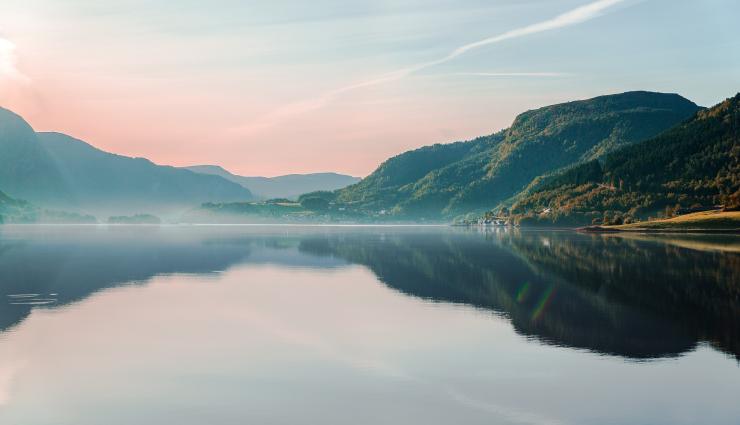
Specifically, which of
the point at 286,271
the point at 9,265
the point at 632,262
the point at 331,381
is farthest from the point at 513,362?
the point at 9,265

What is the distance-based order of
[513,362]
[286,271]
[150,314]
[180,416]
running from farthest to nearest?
1. [286,271]
2. [150,314]
3. [513,362]
4. [180,416]

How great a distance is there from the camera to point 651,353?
37156mm

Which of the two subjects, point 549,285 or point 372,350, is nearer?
point 372,350

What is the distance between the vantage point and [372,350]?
1523 inches

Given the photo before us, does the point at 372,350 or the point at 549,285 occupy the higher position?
the point at 549,285

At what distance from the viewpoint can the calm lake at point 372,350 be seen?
90.3 feet

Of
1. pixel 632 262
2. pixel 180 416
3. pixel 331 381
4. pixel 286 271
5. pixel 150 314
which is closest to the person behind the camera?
pixel 180 416

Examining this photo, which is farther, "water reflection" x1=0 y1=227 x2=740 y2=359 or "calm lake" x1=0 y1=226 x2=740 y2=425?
"water reflection" x1=0 y1=227 x2=740 y2=359

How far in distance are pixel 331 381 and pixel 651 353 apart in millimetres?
16569

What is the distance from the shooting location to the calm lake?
90.3 feet

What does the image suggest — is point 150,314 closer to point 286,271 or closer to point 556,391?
point 556,391

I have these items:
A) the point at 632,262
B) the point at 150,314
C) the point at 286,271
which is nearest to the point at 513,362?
the point at 150,314

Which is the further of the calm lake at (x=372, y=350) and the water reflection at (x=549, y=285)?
the water reflection at (x=549, y=285)

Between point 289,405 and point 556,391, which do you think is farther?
point 556,391
